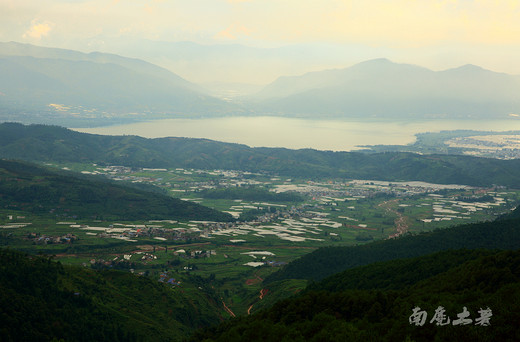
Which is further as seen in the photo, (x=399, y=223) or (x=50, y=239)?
(x=399, y=223)

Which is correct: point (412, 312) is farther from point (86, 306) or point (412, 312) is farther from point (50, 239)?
point (50, 239)

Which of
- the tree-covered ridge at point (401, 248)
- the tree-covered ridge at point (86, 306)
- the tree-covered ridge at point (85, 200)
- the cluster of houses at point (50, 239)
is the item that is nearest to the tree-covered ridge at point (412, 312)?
the tree-covered ridge at point (86, 306)

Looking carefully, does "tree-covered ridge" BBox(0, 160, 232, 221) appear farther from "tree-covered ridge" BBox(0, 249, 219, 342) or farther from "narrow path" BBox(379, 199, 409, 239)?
"tree-covered ridge" BBox(0, 249, 219, 342)

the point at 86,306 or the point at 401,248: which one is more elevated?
the point at 401,248

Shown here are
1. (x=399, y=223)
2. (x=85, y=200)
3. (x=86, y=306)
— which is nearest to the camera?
(x=86, y=306)

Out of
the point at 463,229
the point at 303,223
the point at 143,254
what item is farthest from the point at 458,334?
the point at 303,223

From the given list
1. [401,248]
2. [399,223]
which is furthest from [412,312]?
[399,223]

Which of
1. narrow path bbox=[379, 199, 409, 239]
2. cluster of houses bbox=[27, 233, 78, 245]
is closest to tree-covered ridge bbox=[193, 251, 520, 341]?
cluster of houses bbox=[27, 233, 78, 245]
